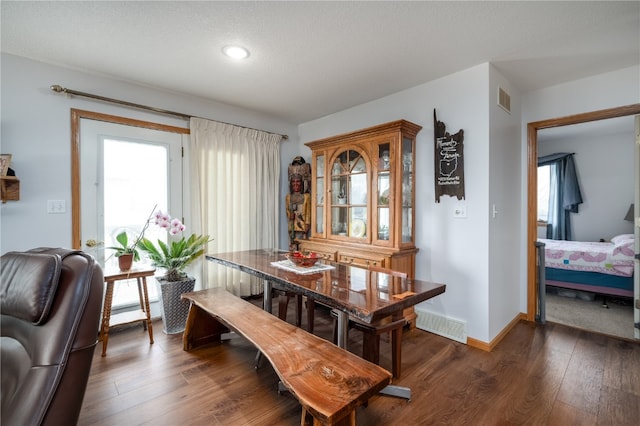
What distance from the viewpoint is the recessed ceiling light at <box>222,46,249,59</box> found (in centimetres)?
225

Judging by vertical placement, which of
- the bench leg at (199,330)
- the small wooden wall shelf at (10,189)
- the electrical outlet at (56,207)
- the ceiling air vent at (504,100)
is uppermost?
the ceiling air vent at (504,100)

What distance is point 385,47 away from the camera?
2244 millimetres

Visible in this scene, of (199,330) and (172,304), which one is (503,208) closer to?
(199,330)

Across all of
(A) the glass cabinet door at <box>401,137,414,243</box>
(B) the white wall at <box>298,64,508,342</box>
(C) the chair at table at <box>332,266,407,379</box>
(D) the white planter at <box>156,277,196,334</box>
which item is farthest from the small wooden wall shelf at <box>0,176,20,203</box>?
(B) the white wall at <box>298,64,508,342</box>

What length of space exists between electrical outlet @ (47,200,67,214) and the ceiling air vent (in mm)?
4063

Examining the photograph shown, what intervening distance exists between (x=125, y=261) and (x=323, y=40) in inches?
96.7

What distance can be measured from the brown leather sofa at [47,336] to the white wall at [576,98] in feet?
12.3

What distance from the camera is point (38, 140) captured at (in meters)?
2.46

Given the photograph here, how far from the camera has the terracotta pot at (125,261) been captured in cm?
247

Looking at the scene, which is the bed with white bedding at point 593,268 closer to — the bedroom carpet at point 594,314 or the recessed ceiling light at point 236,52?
the bedroom carpet at point 594,314

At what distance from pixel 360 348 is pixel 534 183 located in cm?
256

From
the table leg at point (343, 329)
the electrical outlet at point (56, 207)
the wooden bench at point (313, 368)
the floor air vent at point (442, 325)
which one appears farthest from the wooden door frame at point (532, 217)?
the electrical outlet at point (56, 207)

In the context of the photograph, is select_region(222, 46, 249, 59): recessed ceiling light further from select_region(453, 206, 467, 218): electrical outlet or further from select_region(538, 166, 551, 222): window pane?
select_region(538, 166, 551, 222): window pane

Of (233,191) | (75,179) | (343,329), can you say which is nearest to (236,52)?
(233,191)
